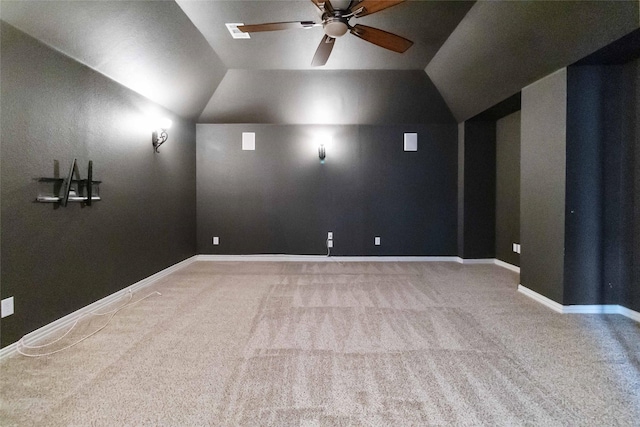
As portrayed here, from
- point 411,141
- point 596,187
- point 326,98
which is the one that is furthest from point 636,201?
point 326,98

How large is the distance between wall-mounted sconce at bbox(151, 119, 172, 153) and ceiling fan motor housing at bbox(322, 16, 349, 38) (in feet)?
9.49

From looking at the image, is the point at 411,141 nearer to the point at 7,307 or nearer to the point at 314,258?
the point at 314,258

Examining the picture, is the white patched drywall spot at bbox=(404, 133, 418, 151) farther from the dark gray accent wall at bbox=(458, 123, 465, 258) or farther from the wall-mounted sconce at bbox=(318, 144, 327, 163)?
the wall-mounted sconce at bbox=(318, 144, 327, 163)

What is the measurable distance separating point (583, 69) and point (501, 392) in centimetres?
328

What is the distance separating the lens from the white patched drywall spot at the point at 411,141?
5246 millimetres

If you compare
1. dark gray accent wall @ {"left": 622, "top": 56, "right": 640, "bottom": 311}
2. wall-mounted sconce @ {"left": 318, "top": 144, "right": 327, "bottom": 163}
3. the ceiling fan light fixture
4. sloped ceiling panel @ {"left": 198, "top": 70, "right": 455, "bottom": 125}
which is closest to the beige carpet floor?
dark gray accent wall @ {"left": 622, "top": 56, "right": 640, "bottom": 311}

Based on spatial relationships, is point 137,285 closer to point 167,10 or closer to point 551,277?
point 167,10

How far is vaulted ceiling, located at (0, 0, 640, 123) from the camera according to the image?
2400mm

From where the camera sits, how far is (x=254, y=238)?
532 cm

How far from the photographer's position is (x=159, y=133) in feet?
13.2

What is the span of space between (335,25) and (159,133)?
10.1 ft

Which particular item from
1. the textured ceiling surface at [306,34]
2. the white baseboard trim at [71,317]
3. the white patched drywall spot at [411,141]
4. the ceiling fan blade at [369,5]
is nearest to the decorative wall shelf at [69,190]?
the white baseboard trim at [71,317]

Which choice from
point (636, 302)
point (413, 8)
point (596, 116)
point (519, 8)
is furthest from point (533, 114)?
point (636, 302)

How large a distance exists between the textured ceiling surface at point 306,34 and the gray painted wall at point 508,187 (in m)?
1.89
